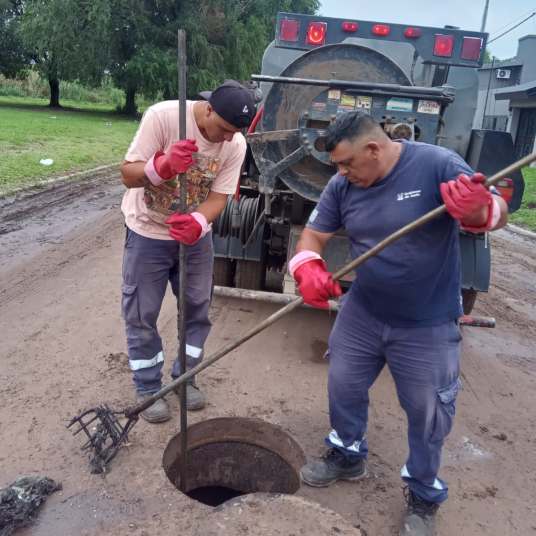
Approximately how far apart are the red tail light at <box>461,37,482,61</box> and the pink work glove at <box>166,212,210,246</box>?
10.5ft

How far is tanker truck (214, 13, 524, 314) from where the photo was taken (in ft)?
11.9

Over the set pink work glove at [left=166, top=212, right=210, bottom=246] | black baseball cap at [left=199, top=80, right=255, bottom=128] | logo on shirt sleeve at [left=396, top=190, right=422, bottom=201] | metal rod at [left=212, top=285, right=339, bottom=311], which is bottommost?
metal rod at [left=212, top=285, right=339, bottom=311]

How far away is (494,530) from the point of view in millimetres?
2674

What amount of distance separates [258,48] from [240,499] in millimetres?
28031

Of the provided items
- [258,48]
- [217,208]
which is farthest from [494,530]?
[258,48]

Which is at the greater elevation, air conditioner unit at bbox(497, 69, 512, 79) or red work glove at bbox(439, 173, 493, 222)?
air conditioner unit at bbox(497, 69, 512, 79)

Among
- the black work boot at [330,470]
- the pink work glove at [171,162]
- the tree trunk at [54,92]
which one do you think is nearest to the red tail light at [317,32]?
the pink work glove at [171,162]

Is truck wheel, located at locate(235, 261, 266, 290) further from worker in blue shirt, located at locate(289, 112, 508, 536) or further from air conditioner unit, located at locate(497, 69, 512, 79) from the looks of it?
air conditioner unit, located at locate(497, 69, 512, 79)

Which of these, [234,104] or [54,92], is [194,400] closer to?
[234,104]

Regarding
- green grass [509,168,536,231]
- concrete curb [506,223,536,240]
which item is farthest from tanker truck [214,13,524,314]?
green grass [509,168,536,231]

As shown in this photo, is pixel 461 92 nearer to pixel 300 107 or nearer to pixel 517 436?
pixel 300 107

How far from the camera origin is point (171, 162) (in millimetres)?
2625

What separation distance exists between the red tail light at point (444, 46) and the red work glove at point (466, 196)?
322cm

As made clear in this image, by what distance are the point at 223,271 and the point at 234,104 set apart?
95.9 inches
